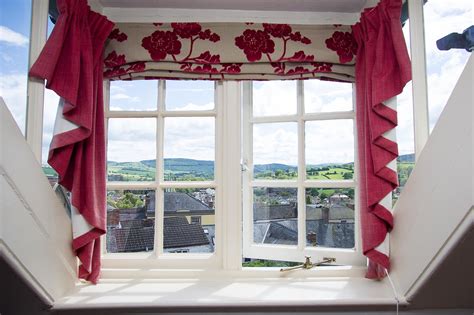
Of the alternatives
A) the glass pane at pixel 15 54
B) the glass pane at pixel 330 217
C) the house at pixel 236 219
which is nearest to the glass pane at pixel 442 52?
the house at pixel 236 219

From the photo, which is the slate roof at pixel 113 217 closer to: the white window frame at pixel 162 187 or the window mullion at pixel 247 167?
the white window frame at pixel 162 187

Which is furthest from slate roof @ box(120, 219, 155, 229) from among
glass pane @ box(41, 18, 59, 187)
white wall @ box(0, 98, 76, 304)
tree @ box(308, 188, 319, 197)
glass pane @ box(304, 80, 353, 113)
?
glass pane @ box(304, 80, 353, 113)

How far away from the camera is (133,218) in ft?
4.72

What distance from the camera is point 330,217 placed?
56.1 inches

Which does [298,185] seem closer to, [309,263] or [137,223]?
[309,263]

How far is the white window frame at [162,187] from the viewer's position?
141 centimetres

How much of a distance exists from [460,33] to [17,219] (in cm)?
159

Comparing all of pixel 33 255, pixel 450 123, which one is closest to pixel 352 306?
pixel 450 123

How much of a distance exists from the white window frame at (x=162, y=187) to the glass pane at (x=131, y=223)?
3cm

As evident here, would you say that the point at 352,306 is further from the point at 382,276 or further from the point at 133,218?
the point at 133,218

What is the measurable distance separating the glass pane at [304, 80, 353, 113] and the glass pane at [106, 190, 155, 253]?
881 mm

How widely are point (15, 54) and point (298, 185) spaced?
1.23 m

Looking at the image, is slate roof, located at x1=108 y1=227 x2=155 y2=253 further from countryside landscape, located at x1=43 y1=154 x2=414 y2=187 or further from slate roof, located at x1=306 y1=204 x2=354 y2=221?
slate roof, located at x1=306 y1=204 x2=354 y2=221

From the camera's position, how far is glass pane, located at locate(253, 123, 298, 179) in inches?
57.0
